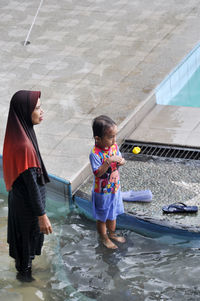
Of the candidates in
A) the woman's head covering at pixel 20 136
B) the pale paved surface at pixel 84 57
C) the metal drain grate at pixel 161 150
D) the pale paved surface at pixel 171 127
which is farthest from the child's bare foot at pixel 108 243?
the pale paved surface at pixel 171 127

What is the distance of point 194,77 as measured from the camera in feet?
30.8

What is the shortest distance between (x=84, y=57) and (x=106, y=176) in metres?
4.35

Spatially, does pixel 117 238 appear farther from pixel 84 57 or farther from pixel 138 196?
pixel 84 57

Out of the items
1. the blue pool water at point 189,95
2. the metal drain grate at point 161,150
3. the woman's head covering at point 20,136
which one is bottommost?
the blue pool water at point 189,95

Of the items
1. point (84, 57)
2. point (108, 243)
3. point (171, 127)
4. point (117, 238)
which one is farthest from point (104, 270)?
point (84, 57)

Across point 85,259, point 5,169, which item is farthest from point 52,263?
point 5,169

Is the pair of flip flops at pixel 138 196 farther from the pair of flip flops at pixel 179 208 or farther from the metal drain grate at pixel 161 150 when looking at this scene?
the metal drain grate at pixel 161 150

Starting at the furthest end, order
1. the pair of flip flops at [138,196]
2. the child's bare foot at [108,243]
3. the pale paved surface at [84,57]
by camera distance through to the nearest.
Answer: the pale paved surface at [84,57], the pair of flip flops at [138,196], the child's bare foot at [108,243]

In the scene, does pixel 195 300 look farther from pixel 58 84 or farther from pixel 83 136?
pixel 58 84

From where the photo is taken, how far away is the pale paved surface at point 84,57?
7.12 m

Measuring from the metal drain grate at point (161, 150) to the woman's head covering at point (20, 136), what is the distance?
267 cm

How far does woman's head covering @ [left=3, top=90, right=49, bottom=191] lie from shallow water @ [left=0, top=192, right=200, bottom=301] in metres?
1.14

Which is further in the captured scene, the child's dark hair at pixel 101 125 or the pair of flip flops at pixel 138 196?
the pair of flip flops at pixel 138 196

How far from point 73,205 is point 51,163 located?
637 mm
